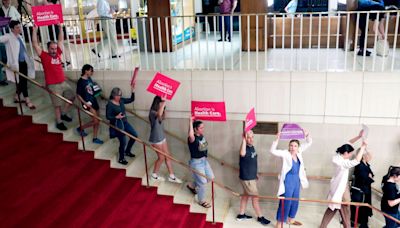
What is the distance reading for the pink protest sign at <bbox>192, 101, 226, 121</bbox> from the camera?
232 inches

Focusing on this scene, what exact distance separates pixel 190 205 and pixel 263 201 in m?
1.57

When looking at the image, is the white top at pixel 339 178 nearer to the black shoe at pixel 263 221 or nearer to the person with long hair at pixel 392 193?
the person with long hair at pixel 392 193

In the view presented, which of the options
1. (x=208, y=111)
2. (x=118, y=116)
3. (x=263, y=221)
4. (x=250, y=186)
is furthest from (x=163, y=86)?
(x=263, y=221)

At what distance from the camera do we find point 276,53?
27.8ft

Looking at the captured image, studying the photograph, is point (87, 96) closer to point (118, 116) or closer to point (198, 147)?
point (118, 116)

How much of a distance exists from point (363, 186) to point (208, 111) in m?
2.71

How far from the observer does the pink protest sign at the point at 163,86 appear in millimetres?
6016

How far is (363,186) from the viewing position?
20.9 ft

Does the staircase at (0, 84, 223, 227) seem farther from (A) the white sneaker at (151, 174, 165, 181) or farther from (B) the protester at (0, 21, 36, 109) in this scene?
(B) the protester at (0, 21, 36, 109)

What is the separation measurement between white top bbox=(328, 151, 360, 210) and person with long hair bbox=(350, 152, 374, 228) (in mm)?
301

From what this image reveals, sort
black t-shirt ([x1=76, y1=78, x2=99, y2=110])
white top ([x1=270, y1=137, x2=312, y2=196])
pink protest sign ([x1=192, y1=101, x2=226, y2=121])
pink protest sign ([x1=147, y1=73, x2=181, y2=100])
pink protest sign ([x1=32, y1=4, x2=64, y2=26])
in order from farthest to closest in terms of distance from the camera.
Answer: black t-shirt ([x1=76, y1=78, x2=99, y2=110])
pink protest sign ([x1=32, y1=4, x2=64, y2=26])
white top ([x1=270, y1=137, x2=312, y2=196])
pink protest sign ([x1=147, y1=73, x2=181, y2=100])
pink protest sign ([x1=192, y1=101, x2=226, y2=121])

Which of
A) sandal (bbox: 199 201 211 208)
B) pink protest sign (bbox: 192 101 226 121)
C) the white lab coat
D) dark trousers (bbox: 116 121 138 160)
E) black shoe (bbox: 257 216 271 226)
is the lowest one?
black shoe (bbox: 257 216 271 226)

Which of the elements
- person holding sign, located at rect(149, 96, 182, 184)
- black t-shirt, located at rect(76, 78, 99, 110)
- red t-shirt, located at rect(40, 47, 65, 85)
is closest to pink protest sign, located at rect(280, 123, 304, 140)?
person holding sign, located at rect(149, 96, 182, 184)

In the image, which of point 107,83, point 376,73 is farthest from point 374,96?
point 107,83
